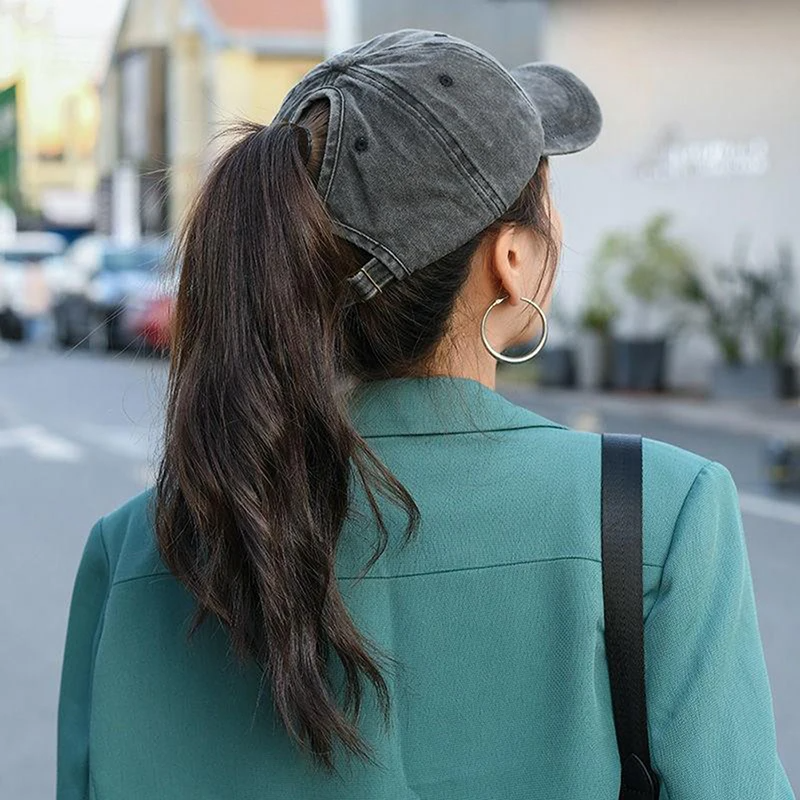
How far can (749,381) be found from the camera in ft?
48.1

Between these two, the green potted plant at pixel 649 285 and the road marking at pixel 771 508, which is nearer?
the road marking at pixel 771 508

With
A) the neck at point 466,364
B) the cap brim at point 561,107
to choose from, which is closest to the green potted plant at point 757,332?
the cap brim at point 561,107

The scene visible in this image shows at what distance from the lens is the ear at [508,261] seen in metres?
1.40

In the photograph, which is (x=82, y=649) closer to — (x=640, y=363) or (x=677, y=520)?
(x=677, y=520)

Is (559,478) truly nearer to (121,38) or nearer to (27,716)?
(27,716)

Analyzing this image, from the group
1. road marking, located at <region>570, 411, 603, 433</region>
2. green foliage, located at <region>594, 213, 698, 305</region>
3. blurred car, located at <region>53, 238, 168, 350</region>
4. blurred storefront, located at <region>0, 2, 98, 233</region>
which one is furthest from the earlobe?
blurred storefront, located at <region>0, 2, 98, 233</region>

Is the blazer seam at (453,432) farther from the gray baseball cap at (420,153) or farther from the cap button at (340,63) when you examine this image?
the cap button at (340,63)

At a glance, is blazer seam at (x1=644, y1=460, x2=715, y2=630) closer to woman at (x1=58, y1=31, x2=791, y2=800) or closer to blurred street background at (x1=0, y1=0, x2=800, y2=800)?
woman at (x1=58, y1=31, x2=791, y2=800)

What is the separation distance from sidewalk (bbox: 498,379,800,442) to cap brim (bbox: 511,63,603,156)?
11241 mm

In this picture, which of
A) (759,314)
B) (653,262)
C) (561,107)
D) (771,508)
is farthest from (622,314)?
(561,107)

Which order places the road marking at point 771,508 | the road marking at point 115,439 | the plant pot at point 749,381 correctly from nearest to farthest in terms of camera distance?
the road marking at point 771,508, the road marking at point 115,439, the plant pot at point 749,381

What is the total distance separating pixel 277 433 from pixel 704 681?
0.42 meters

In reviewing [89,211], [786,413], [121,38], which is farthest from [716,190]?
[89,211]

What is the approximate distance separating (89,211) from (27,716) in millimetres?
52919
